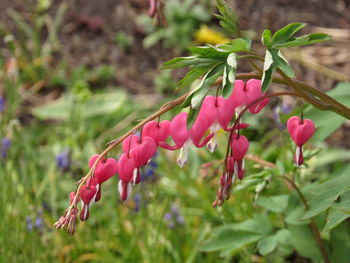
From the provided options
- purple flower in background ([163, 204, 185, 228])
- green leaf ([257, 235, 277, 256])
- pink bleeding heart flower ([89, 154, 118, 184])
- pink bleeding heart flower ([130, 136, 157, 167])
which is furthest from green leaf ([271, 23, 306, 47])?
purple flower in background ([163, 204, 185, 228])

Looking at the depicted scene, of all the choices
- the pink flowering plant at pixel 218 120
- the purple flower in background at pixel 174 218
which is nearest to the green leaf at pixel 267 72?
the pink flowering plant at pixel 218 120

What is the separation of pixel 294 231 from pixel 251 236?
0.14 meters

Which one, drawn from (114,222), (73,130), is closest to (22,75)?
(73,130)

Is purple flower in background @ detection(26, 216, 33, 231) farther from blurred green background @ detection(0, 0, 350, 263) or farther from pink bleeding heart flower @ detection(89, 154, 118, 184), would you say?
pink bleeding heart flower @ detection(89, 154, 118, 184)

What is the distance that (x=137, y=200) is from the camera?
2.56 metres

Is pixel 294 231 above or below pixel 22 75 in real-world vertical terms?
above

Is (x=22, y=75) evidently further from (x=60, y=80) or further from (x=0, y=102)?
(x=0, y=102)

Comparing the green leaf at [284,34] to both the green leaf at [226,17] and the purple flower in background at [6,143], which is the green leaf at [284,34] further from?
the purple flower in background at [6,143]

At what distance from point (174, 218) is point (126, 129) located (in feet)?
4.07

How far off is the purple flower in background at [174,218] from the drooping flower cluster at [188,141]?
1.30 metres

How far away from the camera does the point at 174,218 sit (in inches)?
103

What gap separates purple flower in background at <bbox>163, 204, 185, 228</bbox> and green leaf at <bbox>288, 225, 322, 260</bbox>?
2.59 feet

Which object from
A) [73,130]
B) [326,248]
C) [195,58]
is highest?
[195,58]

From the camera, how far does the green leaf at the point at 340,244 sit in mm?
1877
